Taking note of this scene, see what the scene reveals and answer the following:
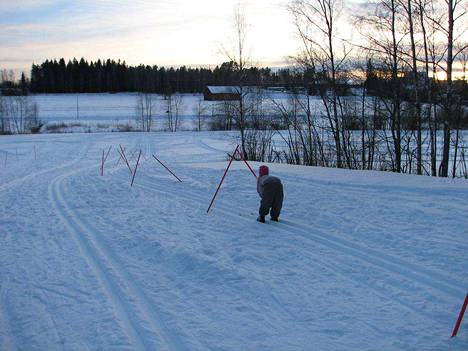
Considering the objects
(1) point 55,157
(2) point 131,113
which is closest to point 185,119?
(2) point 131,113

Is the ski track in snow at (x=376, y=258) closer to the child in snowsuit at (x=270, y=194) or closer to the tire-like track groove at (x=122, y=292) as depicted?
the child in snowsuit at (x=270, y=194)

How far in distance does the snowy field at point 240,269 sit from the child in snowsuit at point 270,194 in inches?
18.6

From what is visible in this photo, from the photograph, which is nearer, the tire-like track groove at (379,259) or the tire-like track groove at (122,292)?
the tire-like track groove at (122,292)

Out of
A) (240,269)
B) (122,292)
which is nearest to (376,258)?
(240,269)

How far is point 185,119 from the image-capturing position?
80.1m

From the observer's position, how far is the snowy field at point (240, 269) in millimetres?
5480

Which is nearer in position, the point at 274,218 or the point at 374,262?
the point at 374,262

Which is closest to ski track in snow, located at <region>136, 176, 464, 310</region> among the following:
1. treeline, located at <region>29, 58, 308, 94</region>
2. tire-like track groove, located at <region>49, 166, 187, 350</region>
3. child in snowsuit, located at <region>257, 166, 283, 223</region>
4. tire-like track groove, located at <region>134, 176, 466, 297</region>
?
tire-like track groove, located at <region>134, 176, 466, 297</region>

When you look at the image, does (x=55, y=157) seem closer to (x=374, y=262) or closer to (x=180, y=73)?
(x=374, y=262)

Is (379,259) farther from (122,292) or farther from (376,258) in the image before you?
(122,292)

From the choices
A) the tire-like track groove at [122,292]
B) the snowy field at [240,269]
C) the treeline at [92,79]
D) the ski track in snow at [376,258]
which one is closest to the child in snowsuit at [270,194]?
the ski track in snow at [376,258]

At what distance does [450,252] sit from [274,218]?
3.99 meters

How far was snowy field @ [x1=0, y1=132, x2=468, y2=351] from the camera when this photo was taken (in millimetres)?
5480

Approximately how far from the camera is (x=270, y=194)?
1033cm
